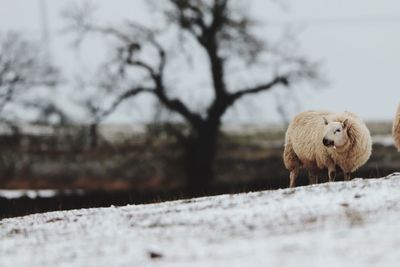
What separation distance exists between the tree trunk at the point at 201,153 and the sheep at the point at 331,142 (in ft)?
58.3

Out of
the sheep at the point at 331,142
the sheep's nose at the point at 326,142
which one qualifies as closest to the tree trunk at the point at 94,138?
the sheep at the point at 331,142

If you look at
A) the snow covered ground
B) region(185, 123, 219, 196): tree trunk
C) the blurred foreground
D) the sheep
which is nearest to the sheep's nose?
the sheep

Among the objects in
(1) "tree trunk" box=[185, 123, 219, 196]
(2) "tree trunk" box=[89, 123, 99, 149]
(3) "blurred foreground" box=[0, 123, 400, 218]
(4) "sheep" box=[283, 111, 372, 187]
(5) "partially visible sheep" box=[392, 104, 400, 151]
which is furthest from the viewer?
(2) "tree trunk" box=[89, 123, 99, 149]

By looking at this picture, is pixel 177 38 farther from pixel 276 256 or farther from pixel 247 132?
pixel 276 256

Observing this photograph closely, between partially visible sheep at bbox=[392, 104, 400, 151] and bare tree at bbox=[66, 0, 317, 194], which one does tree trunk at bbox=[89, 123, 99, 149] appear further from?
partially visible sheep at bbox=[392, 104, 400, 151]

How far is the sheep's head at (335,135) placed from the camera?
54.4ft

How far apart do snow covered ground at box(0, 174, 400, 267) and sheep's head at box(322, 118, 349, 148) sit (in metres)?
2.18

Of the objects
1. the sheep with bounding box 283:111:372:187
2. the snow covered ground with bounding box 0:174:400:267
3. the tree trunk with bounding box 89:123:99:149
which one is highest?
the sheep with bounding box 283:111:372:187

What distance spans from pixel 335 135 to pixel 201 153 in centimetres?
1981

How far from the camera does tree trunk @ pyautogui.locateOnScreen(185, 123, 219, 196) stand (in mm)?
36250

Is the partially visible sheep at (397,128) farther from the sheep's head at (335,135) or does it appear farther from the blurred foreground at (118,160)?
the blurred foreground at (118,160)

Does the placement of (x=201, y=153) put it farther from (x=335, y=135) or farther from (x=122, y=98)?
(x=335, y=135)

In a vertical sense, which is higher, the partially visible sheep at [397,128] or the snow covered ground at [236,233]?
the partially visible sheep at [397,128]

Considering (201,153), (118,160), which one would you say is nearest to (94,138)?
(118,160)
